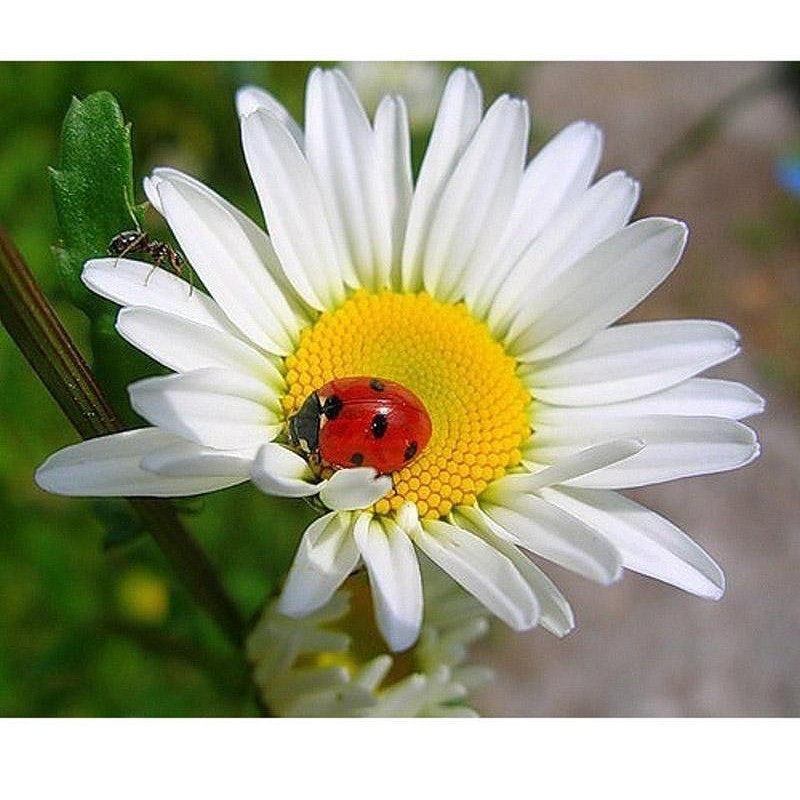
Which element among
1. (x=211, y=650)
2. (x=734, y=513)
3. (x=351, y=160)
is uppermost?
(x=351, y=160)

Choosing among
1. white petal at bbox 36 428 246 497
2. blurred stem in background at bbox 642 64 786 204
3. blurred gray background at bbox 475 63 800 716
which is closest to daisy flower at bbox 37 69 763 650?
white petal at bbox 36 428 246 497

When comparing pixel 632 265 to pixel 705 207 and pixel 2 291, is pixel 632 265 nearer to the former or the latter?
pixel 2 291

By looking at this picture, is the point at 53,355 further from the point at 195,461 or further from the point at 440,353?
the point at 440,353

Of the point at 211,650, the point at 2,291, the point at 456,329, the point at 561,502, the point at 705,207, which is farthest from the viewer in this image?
the point at 705,207

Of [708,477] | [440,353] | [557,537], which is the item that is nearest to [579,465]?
[557,537]

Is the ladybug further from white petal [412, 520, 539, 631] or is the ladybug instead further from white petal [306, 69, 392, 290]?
white petal [306, 69, 392, 290]

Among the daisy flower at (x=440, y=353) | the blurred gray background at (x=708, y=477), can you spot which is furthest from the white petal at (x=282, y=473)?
the blurred gray background at (x=708, y=477)
